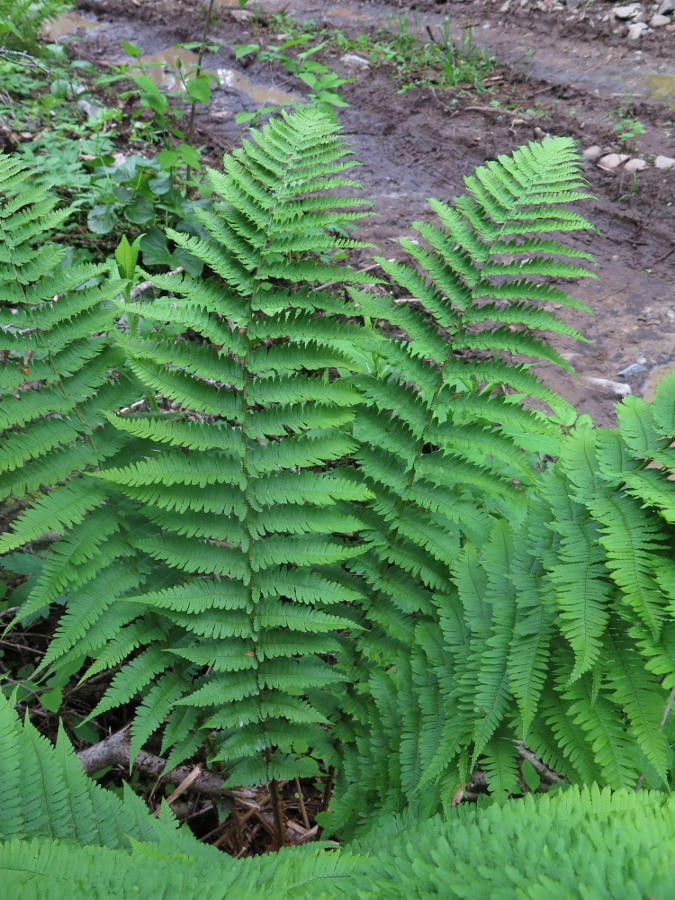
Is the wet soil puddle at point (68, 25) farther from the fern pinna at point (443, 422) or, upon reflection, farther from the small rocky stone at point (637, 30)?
the fern pinna at point (443, 422)

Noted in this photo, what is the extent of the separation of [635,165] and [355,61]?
3318 mm

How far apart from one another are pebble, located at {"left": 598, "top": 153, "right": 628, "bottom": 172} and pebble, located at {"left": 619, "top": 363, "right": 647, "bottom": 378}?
2.18 meters

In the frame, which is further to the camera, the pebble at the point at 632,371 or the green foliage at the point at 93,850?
the pebble at the point at 632,371

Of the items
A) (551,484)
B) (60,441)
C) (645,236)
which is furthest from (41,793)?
(645,236)

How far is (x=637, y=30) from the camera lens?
6.51 meters

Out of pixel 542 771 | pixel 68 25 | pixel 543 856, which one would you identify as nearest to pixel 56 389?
pixel 543 856

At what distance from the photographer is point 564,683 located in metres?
1.31

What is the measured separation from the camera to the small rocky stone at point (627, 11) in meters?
6.67

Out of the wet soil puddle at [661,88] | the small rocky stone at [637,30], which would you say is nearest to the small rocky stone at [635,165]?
the wet soil puddle at [661,88]

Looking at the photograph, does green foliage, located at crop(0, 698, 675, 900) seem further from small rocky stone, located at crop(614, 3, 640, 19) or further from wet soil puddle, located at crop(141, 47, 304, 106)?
small rocky stone, located at crop(614, 3, 640, 19)

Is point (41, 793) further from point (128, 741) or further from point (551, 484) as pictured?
point (551, 484)

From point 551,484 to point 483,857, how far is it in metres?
0.82

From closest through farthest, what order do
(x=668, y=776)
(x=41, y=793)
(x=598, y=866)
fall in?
(x=598, y=866)
(x=41, y=793)
(x=668, y=776)

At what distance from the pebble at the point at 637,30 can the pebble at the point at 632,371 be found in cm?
485
